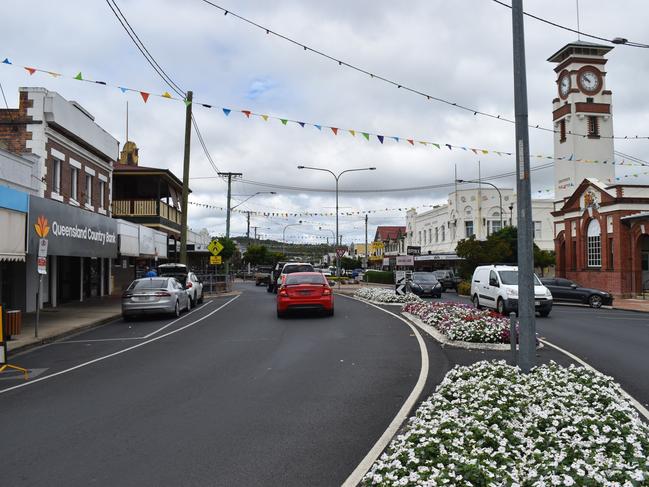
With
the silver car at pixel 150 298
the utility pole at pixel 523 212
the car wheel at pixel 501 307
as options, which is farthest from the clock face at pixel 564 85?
the utility pole at pixel 523 212

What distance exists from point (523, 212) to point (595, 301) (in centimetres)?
2232

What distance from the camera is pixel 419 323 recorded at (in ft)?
55.4

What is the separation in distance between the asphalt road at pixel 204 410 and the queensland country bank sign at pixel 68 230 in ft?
12.3

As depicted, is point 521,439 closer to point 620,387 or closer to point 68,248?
point 620,387

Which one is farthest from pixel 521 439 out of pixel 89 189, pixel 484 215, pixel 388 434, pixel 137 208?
pixel 484 215

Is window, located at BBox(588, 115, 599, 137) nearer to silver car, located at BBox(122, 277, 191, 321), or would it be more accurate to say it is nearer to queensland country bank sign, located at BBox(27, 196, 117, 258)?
queensland country bank sign, located at BBox(27, 196, 117, 258)

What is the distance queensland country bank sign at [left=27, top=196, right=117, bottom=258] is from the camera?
51.0 ft

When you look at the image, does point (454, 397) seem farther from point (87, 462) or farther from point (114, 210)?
point (114, 210)

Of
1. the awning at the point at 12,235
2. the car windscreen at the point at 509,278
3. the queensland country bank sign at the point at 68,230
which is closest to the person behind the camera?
the awning at the point at 12,235

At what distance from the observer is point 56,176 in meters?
22.3

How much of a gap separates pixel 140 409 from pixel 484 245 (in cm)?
3453

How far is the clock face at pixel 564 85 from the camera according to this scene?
1884 inches

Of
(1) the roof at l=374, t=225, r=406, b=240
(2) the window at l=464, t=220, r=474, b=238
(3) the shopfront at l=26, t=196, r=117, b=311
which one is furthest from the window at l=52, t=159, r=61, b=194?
(1) the roof at l=374, t=225, r=406, b=240

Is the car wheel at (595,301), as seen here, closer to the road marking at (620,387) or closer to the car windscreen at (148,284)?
the road marking at (620,387)
